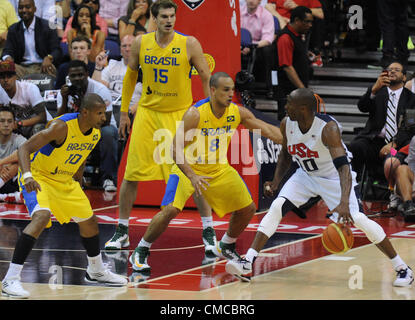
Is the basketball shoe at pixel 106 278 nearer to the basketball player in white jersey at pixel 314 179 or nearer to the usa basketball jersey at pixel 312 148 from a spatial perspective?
the basketball player in white jersey at pixel 314 179

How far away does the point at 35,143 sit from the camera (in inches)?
256

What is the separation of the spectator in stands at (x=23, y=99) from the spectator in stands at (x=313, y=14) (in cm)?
423

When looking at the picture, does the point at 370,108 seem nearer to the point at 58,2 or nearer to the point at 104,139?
the point at 104,139

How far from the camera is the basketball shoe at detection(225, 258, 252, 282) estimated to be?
6.73 metres

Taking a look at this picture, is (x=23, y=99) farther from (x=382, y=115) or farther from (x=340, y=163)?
(x=340, y=163)

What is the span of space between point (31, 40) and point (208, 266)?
728 cm

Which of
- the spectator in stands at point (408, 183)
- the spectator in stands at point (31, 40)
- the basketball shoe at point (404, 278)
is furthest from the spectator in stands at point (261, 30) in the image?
the basketball shoe at point (404, 278)

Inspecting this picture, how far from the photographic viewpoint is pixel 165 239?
8.70 metres

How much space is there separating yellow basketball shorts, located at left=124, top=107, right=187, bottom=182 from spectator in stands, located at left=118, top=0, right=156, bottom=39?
5116mm

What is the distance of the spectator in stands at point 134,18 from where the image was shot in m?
13.4

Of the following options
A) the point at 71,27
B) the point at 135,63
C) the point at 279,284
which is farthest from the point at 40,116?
the point at 279,284

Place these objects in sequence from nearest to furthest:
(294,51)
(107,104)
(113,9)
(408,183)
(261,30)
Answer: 1. (408,183)
2. (107,104)
3. (294,51)
4. (261,30)
5. (113,9)

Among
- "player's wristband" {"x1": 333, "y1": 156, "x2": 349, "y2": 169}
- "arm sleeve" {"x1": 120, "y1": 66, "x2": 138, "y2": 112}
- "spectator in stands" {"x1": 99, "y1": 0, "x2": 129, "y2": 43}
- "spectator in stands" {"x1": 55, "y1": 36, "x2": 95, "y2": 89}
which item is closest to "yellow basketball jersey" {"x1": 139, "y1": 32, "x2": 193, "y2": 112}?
"arm sleeve" {"x1": 120, "y1": 66, "x2": 138, "y2": 112}

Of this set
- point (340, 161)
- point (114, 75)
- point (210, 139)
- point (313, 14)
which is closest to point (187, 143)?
point (210, 139)
